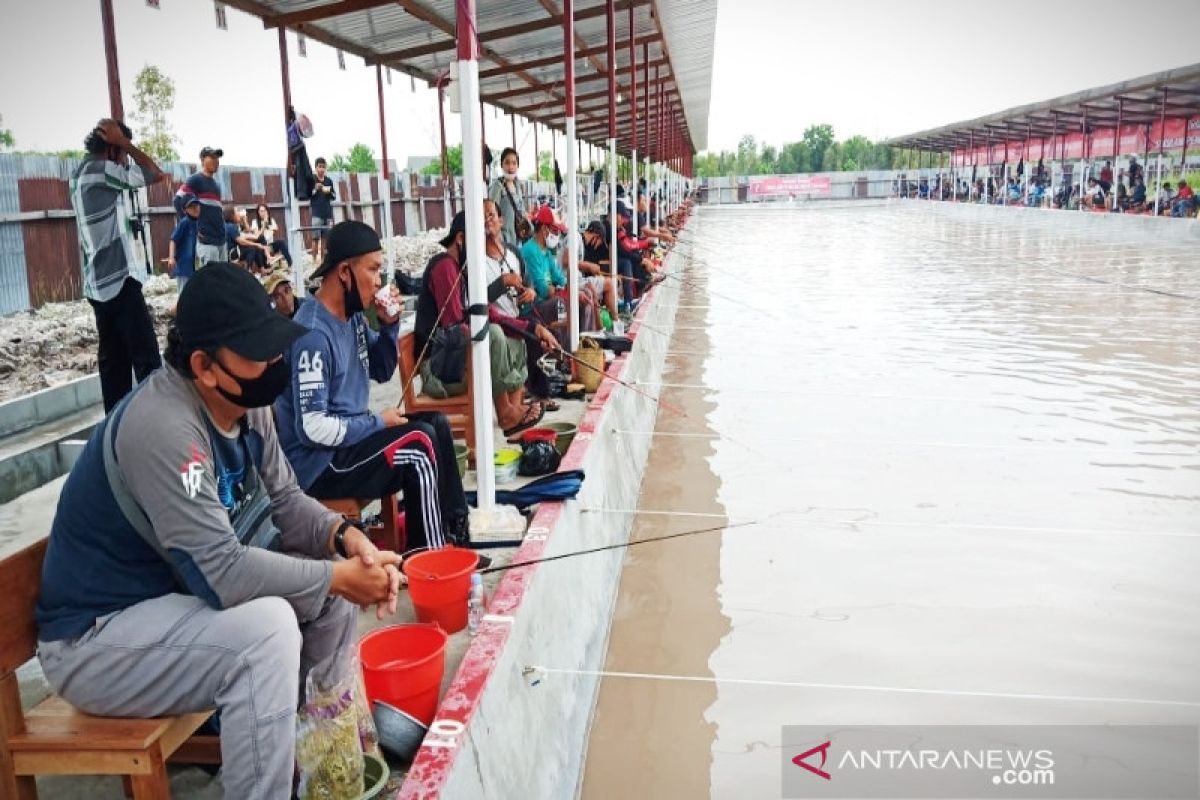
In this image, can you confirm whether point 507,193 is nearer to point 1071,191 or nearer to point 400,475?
point 400,475

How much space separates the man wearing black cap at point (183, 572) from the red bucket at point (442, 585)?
3.66 feet

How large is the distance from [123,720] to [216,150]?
8381mm

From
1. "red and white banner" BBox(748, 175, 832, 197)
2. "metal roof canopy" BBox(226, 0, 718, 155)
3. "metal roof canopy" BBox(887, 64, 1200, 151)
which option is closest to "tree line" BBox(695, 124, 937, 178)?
"red and white banner" BBox(748, 175, 832, 197)

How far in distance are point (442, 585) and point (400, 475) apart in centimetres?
62

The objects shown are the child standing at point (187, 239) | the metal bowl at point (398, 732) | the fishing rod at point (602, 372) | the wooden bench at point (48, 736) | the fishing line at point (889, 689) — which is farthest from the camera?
the child standing at point (187, 239)

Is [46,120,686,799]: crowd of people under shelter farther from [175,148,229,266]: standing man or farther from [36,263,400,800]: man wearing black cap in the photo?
[175,148,229,266]: standing man

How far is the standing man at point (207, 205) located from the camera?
30.8 feet

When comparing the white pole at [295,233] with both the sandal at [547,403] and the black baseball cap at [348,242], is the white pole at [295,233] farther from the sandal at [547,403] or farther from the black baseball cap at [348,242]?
the black baseball cap at [348,242]

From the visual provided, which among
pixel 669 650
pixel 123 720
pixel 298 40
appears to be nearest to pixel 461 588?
pixel 669 650

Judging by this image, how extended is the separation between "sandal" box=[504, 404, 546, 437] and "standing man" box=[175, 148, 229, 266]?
4.80 meters

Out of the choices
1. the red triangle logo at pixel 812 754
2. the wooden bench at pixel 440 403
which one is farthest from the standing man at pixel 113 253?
the red triangle logo at pixel 812 754

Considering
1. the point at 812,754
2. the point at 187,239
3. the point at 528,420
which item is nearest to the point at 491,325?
the point at 528,420

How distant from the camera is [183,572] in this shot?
219cm

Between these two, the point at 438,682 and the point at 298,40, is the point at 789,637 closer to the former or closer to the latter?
the point at 438,682
